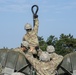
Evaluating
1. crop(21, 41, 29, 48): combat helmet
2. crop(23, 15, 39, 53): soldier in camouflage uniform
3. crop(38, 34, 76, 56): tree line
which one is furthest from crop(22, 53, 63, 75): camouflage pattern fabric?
crop(38, 34, 76, 56): tree line

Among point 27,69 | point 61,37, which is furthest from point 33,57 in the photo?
point 61,37

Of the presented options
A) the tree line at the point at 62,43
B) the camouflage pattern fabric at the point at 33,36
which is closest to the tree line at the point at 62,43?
the tree line at the point at 62,43

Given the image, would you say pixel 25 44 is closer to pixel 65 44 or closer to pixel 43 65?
pixel 43 65

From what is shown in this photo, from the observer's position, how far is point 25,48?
1143cm

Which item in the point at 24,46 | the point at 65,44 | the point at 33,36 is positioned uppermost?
the point at 33,36

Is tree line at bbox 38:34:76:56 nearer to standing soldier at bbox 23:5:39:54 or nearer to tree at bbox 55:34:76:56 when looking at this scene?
tree at bbox 55:34:76:56

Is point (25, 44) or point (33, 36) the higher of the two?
point (33, 36)

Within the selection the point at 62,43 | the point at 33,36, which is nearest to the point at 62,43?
the point at 62,43

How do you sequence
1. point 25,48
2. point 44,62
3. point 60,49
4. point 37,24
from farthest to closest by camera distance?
point 60,49 → point 37,24 → point 25,48 → point 44,62

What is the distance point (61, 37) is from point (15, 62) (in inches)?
735

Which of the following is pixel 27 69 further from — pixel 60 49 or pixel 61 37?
pixel 61 37

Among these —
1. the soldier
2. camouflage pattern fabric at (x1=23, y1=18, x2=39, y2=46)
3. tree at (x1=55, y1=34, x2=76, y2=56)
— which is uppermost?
camouflage pattern fabric at (x1=23, y1=18, x2=39, y2=46)

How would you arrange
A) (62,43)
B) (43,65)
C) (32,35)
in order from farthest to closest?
(62,43), (32,35), (43,65)

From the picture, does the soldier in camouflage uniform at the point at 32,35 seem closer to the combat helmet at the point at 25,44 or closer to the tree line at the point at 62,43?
the combat helmet at the point at 25,44
